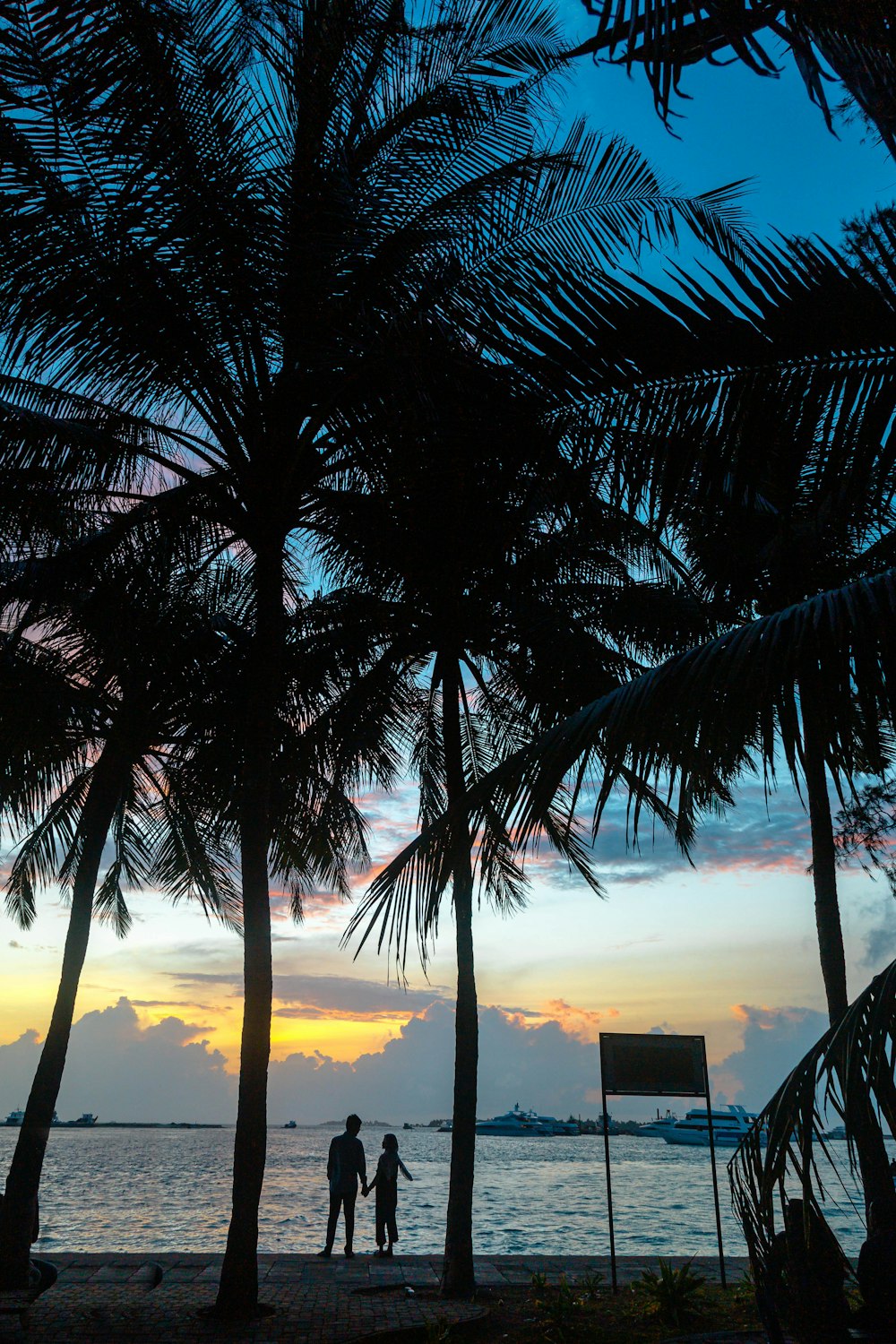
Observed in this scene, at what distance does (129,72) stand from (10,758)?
768 centimetres

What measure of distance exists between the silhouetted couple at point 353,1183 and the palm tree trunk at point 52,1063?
3081mm

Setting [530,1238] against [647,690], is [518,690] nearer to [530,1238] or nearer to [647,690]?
[647,690]

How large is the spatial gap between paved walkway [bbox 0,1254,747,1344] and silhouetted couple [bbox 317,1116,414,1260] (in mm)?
374

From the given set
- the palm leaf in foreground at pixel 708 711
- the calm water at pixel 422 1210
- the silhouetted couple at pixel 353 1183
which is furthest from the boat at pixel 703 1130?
the palm leaf in foreground at pixel 708 711

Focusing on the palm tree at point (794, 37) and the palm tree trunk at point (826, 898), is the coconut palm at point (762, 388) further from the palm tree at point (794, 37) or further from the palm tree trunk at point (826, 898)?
the palm tree trunk at point (826, 898)

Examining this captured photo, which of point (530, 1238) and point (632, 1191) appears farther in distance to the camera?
point (632, 1191)

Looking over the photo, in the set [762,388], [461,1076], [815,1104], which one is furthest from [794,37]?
[461,1076]

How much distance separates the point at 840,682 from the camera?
3.49 m

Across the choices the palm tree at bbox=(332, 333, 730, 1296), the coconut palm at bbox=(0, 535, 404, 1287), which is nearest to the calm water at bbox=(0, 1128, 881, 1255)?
the palm tree at bbox=(332, 333, 730, 1296)

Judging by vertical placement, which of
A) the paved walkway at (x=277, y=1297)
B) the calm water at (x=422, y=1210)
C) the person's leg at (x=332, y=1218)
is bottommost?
the calm water at (x=422, y=1210)

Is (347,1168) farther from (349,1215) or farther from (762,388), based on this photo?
(762,388)

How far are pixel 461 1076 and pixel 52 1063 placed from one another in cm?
441

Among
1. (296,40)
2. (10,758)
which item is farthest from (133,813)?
(296,40)

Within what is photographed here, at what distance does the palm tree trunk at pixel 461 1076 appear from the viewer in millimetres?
9695
